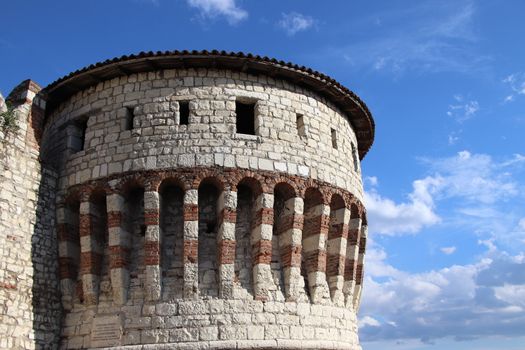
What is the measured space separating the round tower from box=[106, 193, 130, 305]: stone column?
0.03 metres

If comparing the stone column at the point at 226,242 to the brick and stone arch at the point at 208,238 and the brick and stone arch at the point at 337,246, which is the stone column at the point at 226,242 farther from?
the brick and stone arch at the point at 337,246

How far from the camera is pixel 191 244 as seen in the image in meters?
10.4

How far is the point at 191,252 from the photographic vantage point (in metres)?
10.4

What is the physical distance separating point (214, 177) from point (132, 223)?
1982 mm

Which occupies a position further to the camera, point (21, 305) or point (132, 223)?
point (132, 223)

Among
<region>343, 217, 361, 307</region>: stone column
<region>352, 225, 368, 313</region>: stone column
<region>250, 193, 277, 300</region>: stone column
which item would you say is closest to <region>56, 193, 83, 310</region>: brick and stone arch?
<region>250, 193, 277, 300</region>: stone column

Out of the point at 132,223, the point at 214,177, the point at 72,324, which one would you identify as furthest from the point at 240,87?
the point at 72,324

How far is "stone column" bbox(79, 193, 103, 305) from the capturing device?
10.8 metres

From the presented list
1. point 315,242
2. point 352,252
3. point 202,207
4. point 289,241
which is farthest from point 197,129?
point 352,252

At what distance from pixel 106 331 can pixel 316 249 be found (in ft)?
14.4

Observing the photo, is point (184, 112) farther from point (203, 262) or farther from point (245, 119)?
point (203, 262)

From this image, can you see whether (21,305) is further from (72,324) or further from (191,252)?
(191,252)

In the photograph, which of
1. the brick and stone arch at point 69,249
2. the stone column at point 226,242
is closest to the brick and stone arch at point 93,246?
the brick and stone arch at point 69,249

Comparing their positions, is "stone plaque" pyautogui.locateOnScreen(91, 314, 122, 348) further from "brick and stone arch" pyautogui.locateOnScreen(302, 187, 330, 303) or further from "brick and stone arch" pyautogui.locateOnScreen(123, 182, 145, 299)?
"brick and stone arch" pyautogui.locateOnScreen(302, 187, 330, 303)
